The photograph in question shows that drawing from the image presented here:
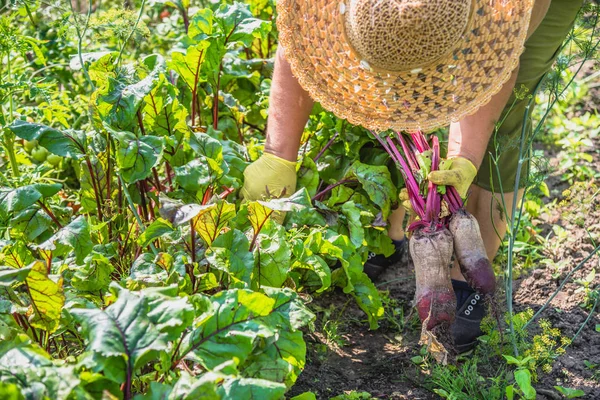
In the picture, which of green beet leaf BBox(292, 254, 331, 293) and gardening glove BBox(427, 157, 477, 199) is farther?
gardening glove BBox(427, 157, 477, 199)

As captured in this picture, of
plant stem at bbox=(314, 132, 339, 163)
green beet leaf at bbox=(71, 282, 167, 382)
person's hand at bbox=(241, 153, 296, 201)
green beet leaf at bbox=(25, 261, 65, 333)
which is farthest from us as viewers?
plant stem at bbox=(314, 132, 339, 163)

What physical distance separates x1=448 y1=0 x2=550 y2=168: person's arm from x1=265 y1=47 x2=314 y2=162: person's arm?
0.50 metres

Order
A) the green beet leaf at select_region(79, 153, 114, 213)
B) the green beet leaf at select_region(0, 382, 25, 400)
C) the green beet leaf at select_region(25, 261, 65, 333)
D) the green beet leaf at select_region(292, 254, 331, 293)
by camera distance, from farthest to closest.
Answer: the green beet leaf at select_region(79, 153, 114, 213), the green beet leaf at select_region(292, 254, 331, 293), the green beet leaf at select_region(25, 261, 65, 333), the green beet leaf at select_region(0, 382, 25, 400)

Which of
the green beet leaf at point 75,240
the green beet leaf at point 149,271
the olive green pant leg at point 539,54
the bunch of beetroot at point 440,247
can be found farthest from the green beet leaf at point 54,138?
the olive green pant leg at point 539,54

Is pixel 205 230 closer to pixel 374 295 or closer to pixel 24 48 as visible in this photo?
pixel 374 295

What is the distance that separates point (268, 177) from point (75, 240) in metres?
0.70

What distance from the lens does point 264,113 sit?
9.38ft

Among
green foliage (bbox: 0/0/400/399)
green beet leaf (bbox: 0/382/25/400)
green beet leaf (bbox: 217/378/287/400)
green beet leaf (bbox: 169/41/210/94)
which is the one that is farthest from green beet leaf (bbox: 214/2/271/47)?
green beet leaf (bbox: 0/382/25/400)

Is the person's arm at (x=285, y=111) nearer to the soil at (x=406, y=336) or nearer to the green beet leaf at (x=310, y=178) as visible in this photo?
the green beet leaf at (x=310, y=178)

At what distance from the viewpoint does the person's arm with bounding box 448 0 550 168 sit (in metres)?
2.28

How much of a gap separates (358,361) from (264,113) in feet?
3.45

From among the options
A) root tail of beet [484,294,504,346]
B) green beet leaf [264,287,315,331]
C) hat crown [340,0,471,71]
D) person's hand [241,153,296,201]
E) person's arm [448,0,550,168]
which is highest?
hat crown [340,0,471,71]

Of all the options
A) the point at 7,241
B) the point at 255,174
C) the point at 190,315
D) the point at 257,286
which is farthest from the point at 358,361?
the point at 7,241

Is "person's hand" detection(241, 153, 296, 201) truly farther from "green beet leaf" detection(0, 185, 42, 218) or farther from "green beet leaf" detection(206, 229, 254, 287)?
"green beet leaf" detection(0, 185, 42, 218)
